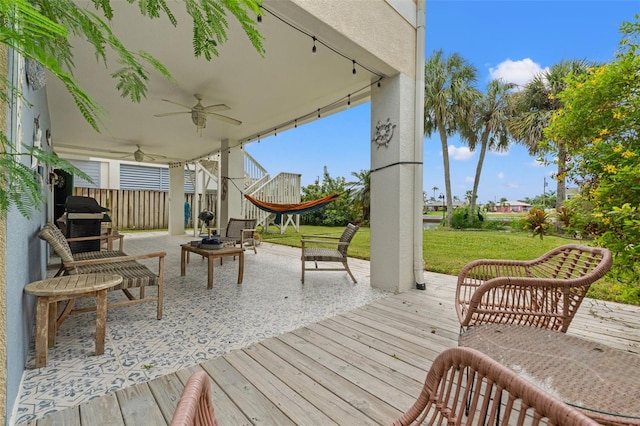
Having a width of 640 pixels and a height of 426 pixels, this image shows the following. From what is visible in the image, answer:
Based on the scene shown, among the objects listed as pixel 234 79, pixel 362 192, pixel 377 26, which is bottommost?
pixel 362 192

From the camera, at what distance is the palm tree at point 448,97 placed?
1106 cm

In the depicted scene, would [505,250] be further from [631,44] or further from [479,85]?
[479,85]

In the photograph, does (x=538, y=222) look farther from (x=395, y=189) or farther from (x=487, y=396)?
(x=487, y=396)

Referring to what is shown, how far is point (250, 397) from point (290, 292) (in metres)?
1.92

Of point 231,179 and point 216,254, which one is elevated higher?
point 231,179

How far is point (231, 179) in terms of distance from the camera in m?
6.94

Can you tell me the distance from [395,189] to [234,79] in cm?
257

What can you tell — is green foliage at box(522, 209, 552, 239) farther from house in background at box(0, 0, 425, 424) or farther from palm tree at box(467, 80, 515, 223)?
palm tree at box(467, 80, 515, 223)

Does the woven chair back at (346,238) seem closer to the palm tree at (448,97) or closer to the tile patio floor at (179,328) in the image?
the tile patio floor at (179,328)

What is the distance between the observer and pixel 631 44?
6.10ft

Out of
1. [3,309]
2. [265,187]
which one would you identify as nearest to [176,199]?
[265,187]

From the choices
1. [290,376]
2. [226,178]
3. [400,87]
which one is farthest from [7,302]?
[226,178]

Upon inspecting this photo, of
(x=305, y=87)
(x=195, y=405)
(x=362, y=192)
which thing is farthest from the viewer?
(x=362, y=192)

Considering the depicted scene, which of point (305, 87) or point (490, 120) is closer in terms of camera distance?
point (305, 87)
